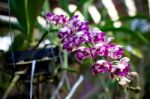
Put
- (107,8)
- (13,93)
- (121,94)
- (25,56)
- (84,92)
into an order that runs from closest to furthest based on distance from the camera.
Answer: (25,56) → (13,93) → (121,94) → (84,92) → (107,8)

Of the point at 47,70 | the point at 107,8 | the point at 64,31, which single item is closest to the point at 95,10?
the point at 107,8

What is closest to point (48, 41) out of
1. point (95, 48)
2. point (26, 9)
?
point (26, 9)

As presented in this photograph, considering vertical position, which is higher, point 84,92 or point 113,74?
point 113,74

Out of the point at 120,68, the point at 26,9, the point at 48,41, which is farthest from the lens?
the point at 48,41

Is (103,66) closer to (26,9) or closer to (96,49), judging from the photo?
(96,49)

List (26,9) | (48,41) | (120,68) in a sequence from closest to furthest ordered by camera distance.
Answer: (120,68), (26,9), (48,41)

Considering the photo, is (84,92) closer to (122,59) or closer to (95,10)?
(95,10)

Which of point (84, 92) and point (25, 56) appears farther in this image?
point (84, 92)

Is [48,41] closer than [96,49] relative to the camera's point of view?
No
